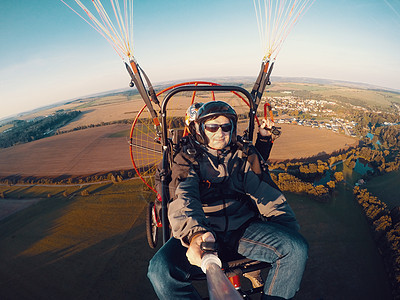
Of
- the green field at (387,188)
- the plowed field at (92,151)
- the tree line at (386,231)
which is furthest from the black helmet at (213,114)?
the green field at (387,188)

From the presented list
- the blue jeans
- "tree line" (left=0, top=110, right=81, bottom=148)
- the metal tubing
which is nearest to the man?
the blue jeans

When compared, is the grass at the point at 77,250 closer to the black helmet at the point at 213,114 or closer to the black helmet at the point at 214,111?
the black helmet at the point at 213,114

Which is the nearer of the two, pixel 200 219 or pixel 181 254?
pixel 200 219

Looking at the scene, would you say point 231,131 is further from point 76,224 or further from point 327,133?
point 327,133

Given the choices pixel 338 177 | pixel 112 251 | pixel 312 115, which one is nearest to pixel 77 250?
pixel 112 251

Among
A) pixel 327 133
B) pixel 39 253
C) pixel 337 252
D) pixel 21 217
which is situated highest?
pixel 327 133

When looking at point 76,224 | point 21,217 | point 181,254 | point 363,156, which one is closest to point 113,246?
point 76,224

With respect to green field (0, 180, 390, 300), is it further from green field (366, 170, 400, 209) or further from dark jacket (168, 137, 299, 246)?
dark jacket (168, 137, 299, 246)
